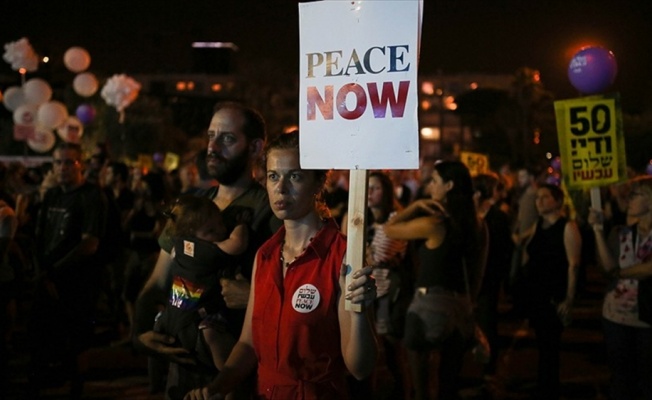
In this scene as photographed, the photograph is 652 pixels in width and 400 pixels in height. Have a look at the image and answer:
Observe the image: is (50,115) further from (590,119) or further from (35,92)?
(590,119)

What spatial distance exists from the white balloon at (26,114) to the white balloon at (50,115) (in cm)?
24

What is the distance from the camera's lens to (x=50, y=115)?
18.5 metres

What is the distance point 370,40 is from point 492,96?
110891 millimetres

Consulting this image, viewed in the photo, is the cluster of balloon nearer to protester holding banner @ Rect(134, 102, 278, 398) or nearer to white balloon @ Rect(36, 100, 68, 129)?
white balloon @ Rect(36, 100, 68, 129)

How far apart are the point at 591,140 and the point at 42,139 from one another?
16.2 meters

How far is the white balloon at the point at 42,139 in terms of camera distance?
19.5 m

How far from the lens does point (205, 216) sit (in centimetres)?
404

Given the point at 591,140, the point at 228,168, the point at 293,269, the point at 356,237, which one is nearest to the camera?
the point at 356,237

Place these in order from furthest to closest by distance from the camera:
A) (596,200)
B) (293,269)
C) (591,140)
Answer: (591,140)
(596,200)
(293,269)

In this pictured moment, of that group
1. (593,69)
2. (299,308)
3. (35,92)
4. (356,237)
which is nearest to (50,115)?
(35,92)

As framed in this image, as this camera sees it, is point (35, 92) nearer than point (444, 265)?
No

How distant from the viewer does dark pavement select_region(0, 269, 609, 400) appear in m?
7.67

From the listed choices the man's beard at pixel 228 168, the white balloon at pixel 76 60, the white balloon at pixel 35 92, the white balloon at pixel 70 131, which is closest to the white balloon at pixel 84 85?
the white balloon at pixel 76 60

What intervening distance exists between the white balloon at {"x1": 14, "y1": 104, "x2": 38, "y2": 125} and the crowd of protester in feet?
29.2
